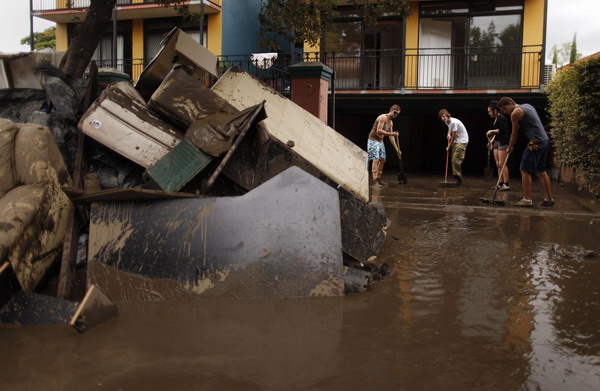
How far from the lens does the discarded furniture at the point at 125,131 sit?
168 inches

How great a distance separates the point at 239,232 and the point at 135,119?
131 centimetres

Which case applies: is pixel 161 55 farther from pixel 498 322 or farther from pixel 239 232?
pixel 498 322

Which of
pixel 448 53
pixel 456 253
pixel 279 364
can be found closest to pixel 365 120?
pixel 448 53

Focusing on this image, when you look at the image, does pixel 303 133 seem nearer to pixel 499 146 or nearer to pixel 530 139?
pixel 530 139

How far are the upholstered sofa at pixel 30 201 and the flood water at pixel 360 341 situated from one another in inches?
18.6

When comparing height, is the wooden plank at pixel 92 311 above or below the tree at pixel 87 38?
below

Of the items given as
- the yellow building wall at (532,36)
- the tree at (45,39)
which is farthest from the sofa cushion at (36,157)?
the tree at (45,39)

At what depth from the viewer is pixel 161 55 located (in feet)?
17.4

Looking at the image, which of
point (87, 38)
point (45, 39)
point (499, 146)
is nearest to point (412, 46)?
point (499, 146)

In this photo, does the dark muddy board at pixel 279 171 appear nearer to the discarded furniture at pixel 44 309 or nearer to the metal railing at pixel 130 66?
the discarded furniture at pixel 44 309

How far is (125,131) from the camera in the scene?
4293 mm

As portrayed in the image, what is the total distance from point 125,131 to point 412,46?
1451 cm

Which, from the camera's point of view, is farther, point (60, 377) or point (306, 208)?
point (306, 208)

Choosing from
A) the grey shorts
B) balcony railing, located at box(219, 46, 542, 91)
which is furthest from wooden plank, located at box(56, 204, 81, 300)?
balcony railing, located at box(219, 46, 542, 91)
